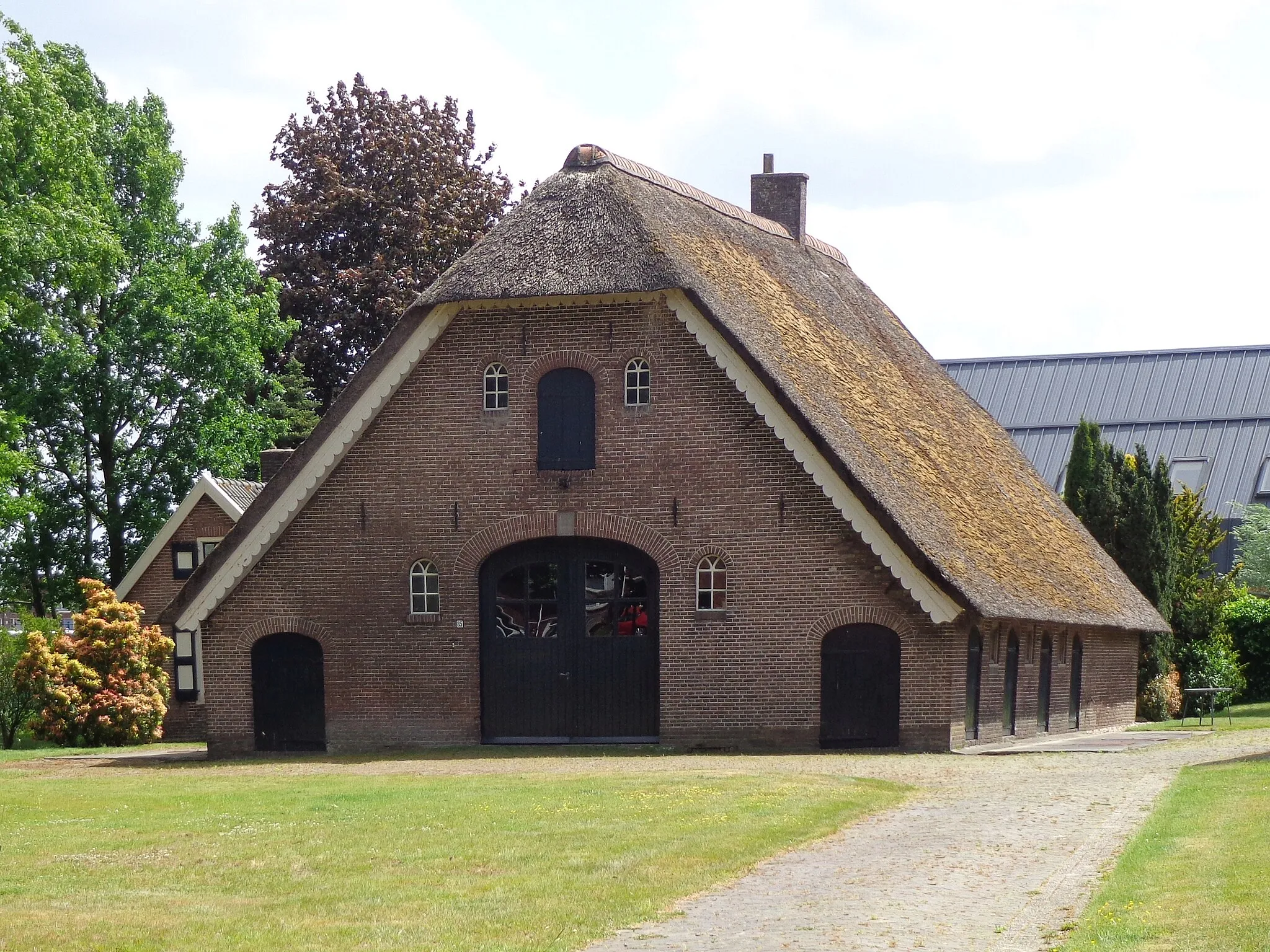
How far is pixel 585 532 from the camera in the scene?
28.0 meters

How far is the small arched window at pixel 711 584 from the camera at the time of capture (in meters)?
27.6

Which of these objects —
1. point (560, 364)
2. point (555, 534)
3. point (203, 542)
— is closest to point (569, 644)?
point (555, 534)

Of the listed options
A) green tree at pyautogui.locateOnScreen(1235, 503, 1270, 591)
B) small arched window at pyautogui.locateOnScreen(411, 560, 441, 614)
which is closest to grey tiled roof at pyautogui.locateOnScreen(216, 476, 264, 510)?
small arched window at pyautogui.locateOnScreen(411, 560, 441, 614)

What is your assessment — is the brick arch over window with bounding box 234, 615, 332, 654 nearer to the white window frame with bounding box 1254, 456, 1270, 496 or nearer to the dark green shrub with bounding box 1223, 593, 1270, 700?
the dark green shrub with bounding box 1223, 593, 1270, 700

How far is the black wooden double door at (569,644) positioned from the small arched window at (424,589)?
0.74 meters

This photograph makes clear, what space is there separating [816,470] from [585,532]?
3716 mm

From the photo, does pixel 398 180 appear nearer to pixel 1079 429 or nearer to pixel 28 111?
pixel 28 111

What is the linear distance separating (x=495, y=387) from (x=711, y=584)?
4.57 meters

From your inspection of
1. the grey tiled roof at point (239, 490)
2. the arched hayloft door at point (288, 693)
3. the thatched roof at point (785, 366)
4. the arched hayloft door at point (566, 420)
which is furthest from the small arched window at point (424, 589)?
the grey tiled roof at point (239, 490)

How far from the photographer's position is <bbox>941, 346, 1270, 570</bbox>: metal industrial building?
226 feet

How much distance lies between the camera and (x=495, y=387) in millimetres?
28594

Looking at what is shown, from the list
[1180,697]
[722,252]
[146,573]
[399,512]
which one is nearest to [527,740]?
[399,512]

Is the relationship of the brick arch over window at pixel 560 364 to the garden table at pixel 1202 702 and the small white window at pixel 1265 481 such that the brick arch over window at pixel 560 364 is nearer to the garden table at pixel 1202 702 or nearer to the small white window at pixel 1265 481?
→ the garden table at pixel 1202 702

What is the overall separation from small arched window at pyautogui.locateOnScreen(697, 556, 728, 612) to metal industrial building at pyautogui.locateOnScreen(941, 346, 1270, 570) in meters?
42.0
